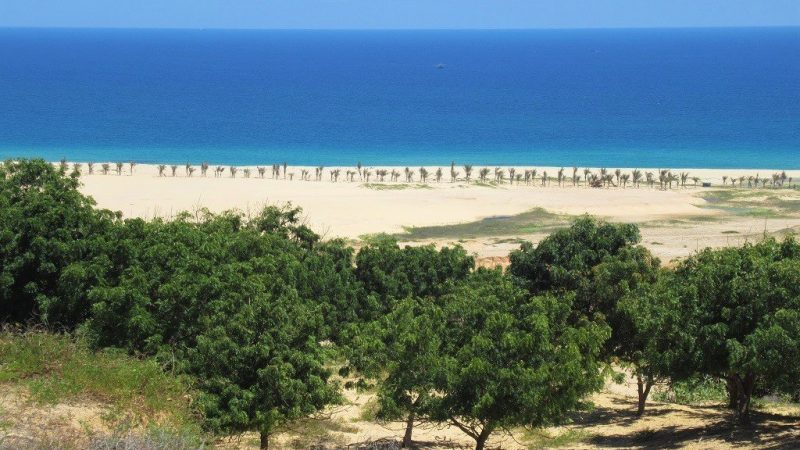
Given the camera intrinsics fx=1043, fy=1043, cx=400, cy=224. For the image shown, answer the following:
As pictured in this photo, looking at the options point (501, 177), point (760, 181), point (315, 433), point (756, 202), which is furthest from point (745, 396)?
point (760, 181)

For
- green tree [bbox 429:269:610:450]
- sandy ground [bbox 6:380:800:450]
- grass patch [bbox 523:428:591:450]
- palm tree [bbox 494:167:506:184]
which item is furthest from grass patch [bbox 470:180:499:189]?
green tree [bbox 429:269:610:450]

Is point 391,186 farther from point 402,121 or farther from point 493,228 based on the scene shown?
point 402,121

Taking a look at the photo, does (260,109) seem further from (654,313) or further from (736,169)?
(654,313)

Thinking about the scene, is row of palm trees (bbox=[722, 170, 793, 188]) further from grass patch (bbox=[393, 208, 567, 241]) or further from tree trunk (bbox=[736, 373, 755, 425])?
tree trunk (bbox=[736, 373, 755, 425])

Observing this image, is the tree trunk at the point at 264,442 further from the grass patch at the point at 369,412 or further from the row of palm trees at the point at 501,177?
the row of palm trees at the point at 501,177

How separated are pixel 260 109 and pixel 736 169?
219 feet

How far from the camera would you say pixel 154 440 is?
1459 centimetres

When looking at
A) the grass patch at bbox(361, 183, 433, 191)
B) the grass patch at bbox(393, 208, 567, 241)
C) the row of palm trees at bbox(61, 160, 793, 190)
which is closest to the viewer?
the grass patch at bbox(393, 208, 567, 241)

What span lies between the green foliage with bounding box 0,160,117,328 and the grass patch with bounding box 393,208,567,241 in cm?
2950

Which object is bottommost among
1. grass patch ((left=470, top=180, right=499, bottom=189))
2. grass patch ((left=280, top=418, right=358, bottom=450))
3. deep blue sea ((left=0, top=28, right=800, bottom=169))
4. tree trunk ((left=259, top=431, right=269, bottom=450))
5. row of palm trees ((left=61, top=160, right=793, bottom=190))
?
grass patch ((left=280, top=418, right=358, bottom=450))

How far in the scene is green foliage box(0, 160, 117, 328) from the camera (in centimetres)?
2442

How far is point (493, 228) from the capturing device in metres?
58.6

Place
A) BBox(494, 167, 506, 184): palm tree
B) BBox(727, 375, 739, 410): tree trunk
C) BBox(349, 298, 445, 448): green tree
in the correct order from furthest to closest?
BBox(494, 167, 506, 184): palm tree
BBox(727, 375, 739, 410): tree trunk
BBox(349, 298, 445, 448): green tree

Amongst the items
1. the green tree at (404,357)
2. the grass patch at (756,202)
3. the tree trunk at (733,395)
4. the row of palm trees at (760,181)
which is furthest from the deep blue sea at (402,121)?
the green tree at (404,357)
